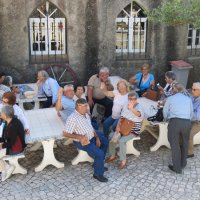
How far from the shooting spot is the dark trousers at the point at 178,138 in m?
7.21

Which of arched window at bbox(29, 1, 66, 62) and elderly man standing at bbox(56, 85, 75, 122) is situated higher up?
arched window at bbox(29, 1, 66, 62)

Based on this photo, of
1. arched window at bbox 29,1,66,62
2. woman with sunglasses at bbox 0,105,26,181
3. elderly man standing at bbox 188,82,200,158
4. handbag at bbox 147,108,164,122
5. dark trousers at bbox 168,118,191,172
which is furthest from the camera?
arched window at bbox 29,1,66,62

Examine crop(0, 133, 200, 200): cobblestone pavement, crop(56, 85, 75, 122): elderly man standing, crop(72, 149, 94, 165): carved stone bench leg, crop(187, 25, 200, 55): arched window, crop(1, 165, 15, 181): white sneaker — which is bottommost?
crop(0, 133, 200, 200): cobblestone pavement

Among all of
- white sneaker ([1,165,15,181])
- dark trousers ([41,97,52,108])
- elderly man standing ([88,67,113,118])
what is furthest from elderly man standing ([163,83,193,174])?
dark trousers ([41,97,52,108])

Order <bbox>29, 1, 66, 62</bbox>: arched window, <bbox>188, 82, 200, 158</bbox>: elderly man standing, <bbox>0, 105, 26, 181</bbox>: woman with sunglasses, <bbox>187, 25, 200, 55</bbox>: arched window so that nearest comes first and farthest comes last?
1. <bbox>0, 105, 26, 181</bbox>: woman with sunglasses
2. <bbox>188, 82, 200, 158</bbox>: elderly man standing
3. <bbox>29, 1, 66, 62</bbox>: arched window
4. <bbox>187, 25, 200, 55</bbox>: arched window

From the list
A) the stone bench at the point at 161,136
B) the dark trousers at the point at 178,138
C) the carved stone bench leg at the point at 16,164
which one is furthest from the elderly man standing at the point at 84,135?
the stone bench at the point at 161,136

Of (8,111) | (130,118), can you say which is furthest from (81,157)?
(8,111)

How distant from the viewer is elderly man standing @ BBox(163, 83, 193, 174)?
7.22 m

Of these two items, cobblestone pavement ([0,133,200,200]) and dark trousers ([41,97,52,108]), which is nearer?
cobblestone pavement ([0,133,200,200])

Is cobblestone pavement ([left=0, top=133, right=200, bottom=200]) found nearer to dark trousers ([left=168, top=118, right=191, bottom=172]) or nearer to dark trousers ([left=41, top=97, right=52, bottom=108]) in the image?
dark trousers ([left=168, top=118, right=191, bottom=172])

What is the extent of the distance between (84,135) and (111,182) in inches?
37.6

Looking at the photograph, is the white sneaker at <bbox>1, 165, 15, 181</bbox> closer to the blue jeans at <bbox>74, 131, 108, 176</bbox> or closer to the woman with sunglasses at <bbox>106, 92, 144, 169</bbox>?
the blue jeans at <bbox>74, 131, 108, 176</bbox>

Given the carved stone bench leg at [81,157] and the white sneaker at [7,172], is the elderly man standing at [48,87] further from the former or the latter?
the white sneaker at [7,172]

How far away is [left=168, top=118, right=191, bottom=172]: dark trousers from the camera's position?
7.21 meters
